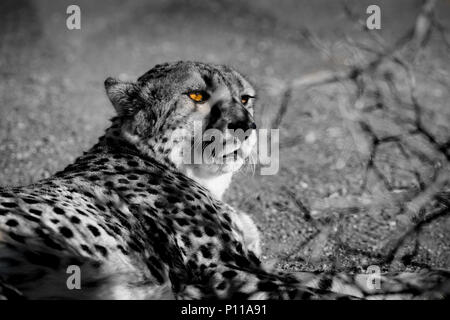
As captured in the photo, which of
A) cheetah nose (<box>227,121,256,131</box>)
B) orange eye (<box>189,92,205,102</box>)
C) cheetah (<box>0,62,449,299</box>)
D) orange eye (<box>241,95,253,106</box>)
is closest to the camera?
cheetah (<box>0,62,449,299</box>)

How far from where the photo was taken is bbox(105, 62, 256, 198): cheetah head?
8.66ft

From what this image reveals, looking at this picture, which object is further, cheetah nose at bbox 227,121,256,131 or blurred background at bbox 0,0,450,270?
blurred background at bbox 0,0,450,270

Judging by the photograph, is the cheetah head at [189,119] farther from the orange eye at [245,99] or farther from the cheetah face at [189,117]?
the orange eye at [245,99]

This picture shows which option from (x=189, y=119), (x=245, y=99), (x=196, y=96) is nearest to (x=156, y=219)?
(x=189, y=119)

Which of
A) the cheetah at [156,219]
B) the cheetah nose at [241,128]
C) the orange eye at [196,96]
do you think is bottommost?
the cheetah at [156,219]

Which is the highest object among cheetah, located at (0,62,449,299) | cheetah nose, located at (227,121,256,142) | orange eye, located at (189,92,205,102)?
orange eye, located at (189,92,205,102)

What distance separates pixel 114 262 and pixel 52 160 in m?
2.54

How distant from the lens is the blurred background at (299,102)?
3023 millimetres

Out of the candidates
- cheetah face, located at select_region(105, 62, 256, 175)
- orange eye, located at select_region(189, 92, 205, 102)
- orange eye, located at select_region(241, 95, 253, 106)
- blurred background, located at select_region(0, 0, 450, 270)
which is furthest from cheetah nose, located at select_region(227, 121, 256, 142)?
blurred background, located at select_region(0, 0, 450, 270)

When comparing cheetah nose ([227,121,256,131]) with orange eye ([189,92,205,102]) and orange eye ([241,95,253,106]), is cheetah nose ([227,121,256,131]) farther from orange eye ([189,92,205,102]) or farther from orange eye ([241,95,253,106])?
orange eye ([241,95,253,106])

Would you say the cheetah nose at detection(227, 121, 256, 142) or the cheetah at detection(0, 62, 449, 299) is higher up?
the cheetah nose at detection(227, 121, 256, 142)

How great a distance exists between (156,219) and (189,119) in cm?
62

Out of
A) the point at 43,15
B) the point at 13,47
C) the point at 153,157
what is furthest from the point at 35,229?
the point at 43,15

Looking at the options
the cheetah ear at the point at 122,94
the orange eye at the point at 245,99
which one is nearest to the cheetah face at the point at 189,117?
the cheetah ear at the point at 122,94
